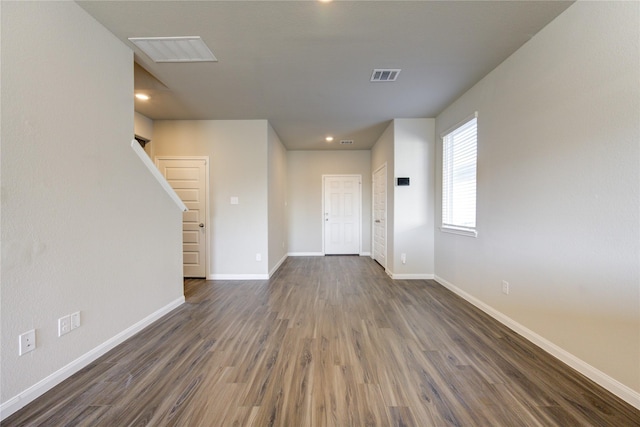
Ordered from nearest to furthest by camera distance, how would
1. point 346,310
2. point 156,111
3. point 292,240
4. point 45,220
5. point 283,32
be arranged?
point 45,220 < point 283,32 < point 346,310 < point 156,111 < point 292,240

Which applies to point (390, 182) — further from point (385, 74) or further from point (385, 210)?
point (385, 74)

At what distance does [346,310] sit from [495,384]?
1524 millimetres

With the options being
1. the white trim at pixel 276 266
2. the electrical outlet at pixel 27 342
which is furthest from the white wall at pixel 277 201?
the electrical outlet at pixel 27 342

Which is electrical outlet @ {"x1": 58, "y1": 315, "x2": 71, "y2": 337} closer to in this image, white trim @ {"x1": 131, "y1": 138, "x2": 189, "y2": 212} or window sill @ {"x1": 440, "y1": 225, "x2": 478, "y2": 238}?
white trim @ {"x1": 131, "y1": 138, "x2": 189, "y2": 212}

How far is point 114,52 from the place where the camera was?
7.33 feet

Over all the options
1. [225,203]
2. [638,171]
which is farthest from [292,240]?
[638,171]

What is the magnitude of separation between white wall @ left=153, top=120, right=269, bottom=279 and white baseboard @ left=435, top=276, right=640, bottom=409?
10.6 ft

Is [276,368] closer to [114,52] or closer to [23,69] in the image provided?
[23,69]

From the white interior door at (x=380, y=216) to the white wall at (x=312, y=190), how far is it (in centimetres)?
60

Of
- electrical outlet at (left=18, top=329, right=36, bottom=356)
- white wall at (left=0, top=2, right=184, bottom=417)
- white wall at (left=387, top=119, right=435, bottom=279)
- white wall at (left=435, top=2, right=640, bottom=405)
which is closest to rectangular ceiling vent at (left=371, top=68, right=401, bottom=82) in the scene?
white wall at (left=435, top=2, right=640, bottom=405)

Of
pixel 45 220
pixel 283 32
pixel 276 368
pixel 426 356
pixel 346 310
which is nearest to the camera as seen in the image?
pixel 45 220

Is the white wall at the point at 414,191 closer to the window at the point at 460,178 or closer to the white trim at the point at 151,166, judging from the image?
the window at the point at 460,178

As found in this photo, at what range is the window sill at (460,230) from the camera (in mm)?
3047

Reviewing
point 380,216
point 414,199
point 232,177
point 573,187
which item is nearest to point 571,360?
point 573,187
